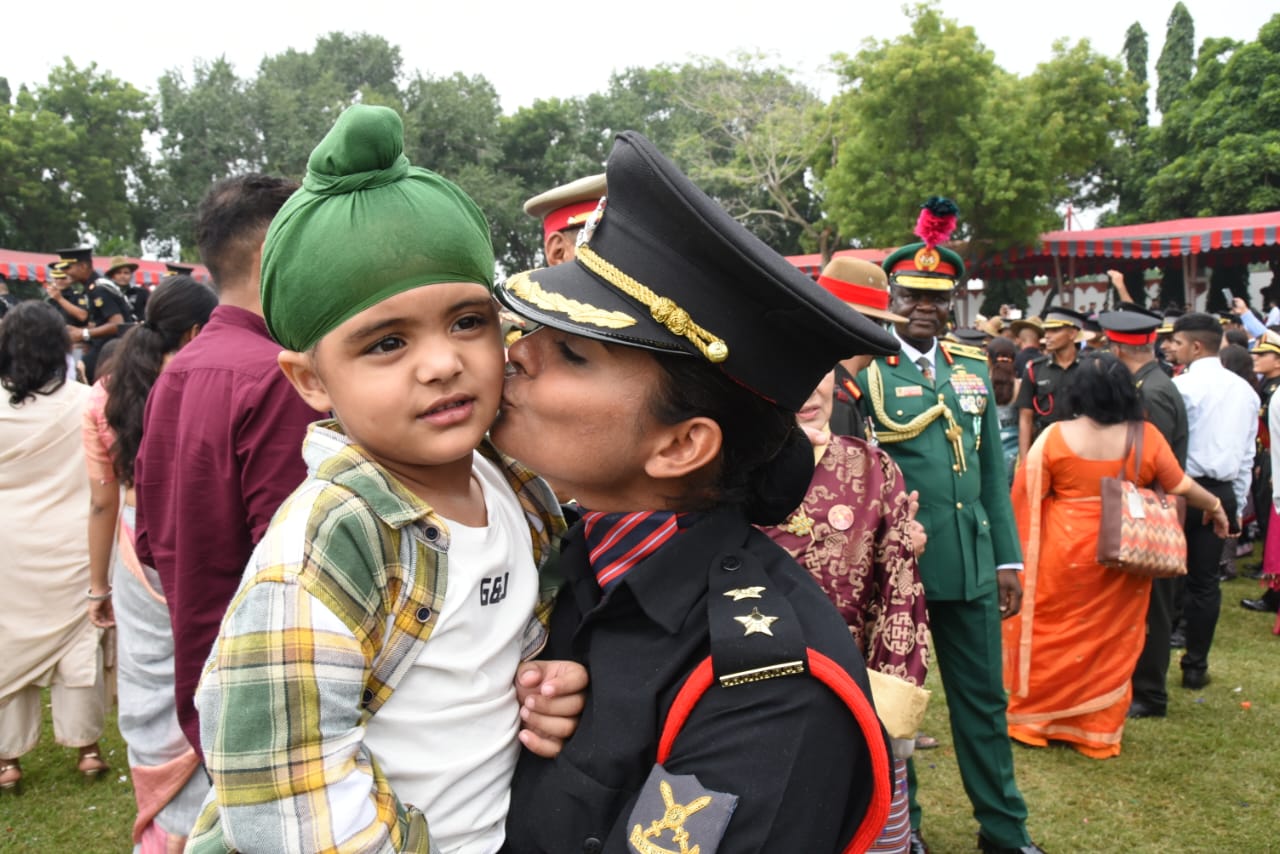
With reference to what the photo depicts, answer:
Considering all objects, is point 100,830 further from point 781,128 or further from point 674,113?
point 674,113

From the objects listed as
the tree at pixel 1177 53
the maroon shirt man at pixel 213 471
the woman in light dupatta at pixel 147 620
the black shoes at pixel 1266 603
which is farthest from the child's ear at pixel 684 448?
the tree at pixel 1177 53

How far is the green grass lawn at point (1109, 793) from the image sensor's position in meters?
4.19

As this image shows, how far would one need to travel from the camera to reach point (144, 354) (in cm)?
344

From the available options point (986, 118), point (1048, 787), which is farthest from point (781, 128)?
point (1048, 787)

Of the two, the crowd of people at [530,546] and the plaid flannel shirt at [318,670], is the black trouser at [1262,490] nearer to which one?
the crowd of people at [530,546]

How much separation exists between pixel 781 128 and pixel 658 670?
32.0 m

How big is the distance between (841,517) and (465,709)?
1.62 m

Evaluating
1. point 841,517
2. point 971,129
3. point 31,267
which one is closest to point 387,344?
point 841,517

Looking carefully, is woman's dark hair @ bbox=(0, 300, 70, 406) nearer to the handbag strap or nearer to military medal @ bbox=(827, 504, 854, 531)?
military medal @ bbox=(827, 504, 854, 531)

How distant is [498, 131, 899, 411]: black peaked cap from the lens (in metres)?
1.24

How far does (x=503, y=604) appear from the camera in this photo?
1411mm

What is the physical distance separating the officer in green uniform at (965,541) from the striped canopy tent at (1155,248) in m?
20.4

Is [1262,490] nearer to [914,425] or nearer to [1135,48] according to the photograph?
[914,425]

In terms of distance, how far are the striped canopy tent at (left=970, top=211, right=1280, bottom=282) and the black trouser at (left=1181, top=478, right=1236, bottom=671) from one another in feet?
57.5
